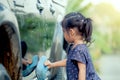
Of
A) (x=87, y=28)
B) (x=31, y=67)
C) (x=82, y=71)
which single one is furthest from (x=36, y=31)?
Answer: (x=82, y=71)

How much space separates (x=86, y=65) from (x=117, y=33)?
2852 cm

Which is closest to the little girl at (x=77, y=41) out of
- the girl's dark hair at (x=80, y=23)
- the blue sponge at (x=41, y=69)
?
the girl's dark hair at (x=80, y=23)

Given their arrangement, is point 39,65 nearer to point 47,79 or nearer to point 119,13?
point 47,79

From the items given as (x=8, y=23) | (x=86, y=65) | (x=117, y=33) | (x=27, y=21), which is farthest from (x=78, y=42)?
(x=117, y=33)

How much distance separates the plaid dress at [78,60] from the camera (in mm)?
4820

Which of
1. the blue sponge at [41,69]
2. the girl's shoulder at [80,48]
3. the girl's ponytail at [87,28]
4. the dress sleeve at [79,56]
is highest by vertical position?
the girl's ponytail at [87,28]

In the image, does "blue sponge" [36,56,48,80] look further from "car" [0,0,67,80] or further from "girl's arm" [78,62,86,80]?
"girl's arm" [78,62,86,80]

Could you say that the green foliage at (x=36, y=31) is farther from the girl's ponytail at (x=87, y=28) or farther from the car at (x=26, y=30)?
the girl's ponytail at (x=87, y=28)

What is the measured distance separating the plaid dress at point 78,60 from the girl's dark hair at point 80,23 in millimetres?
108

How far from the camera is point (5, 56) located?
4.36 meters

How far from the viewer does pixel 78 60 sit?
4.79 metres

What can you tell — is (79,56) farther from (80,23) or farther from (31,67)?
(31,67)

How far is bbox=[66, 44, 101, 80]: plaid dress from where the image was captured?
482cm

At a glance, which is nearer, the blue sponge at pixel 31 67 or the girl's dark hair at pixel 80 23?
the blue sponge at pixel 31 67
